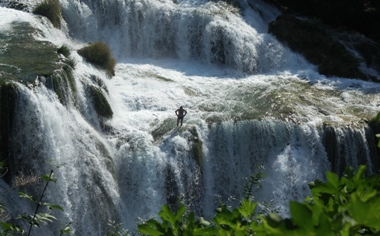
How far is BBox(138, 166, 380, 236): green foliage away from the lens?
4.62ft

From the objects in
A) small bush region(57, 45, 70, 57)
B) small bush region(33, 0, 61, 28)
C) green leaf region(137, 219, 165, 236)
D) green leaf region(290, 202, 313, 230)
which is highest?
green leaf region(290, 202, 313, 230)

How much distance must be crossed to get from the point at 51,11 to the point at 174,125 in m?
6.42

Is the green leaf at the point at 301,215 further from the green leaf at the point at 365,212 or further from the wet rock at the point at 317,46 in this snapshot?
the wet rock at the point at 317,46

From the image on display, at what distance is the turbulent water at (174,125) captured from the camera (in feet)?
37.8

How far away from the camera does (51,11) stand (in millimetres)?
16828

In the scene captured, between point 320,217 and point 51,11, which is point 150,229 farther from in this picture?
point 51,11

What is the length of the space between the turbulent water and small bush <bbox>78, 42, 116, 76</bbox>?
32 cm

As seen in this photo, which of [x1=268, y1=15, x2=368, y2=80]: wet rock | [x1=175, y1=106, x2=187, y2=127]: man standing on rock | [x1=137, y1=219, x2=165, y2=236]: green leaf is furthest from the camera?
[x1=268, y1=15, x2=368, y2=80]: wet rock

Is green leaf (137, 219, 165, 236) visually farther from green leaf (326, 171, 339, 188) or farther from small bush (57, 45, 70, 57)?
small bush (57, 45, 70, 57)

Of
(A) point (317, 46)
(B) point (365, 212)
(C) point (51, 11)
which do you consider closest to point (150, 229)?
(B) point (365, 212)

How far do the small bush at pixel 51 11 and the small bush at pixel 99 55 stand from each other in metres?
2.40

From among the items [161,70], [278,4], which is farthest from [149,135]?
[278,4]

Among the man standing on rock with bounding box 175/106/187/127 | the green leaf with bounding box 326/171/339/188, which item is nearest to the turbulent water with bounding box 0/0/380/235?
the man standing on rock with bounding box 175/106/187/127

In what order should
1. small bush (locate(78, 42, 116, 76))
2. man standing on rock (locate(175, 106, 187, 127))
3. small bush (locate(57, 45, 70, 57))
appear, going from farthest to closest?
small bush (locate(78, 42, 116, 76)), small bush (locate(57, 45, 70, 57)), man standing on rock (locate(175, 106, 187, 127))
